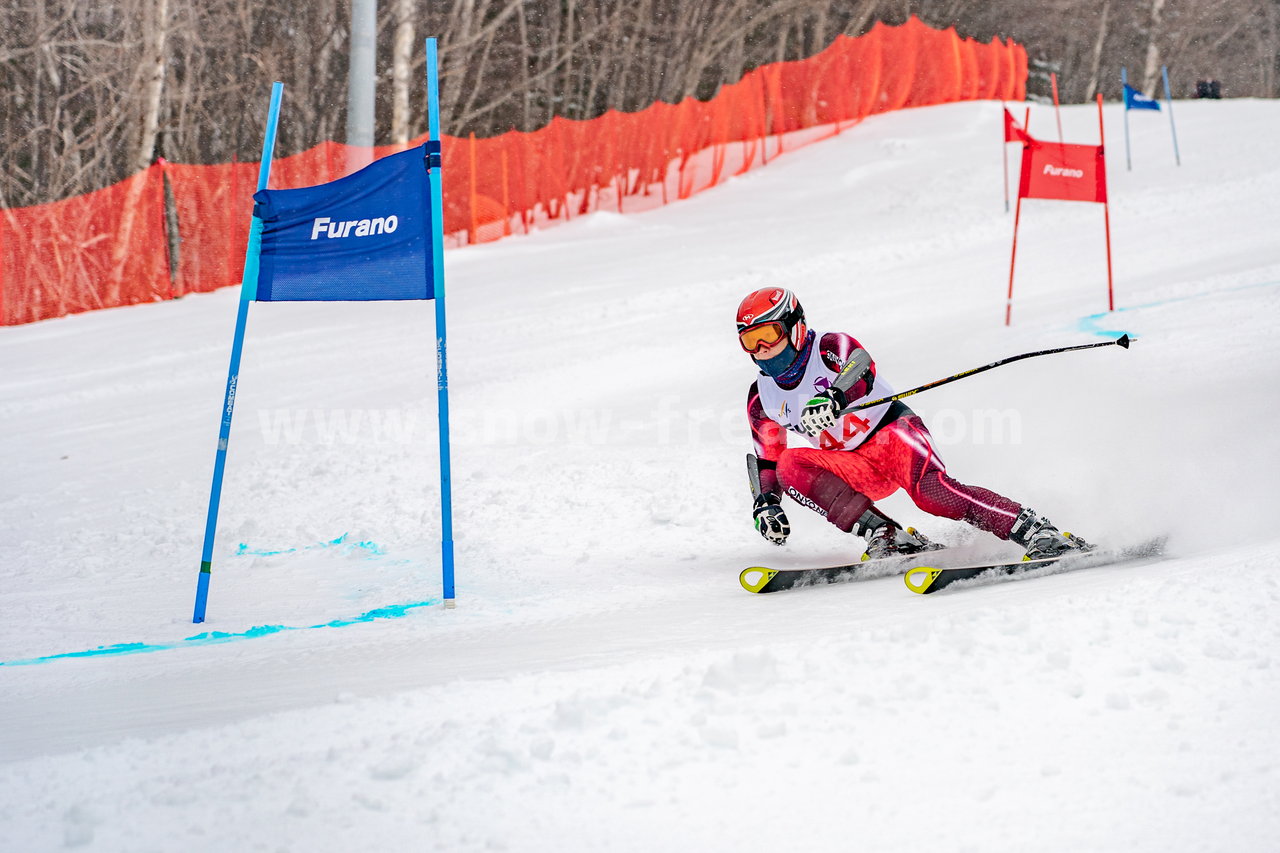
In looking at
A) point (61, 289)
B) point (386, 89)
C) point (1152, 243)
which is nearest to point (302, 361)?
point (61, 289)

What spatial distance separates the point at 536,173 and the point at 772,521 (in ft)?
44.0

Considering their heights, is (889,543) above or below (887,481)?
below

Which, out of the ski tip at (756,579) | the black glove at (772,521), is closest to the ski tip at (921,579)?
the ski tip at (756,579)

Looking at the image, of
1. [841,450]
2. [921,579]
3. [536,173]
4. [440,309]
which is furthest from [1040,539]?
[536,173]

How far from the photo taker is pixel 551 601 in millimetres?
4734

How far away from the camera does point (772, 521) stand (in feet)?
16.1

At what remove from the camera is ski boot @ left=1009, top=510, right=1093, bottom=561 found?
4.57 meters

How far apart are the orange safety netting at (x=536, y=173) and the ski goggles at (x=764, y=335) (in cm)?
1126

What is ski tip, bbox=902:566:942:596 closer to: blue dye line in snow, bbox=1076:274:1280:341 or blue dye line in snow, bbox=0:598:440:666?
blue dye line in snow, bbox=0:598:440:666

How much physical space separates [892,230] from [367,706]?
1237 cm

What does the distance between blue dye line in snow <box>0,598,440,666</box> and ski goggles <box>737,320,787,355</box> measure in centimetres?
172

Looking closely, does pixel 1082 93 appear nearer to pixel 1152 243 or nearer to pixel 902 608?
pixel 1152 243

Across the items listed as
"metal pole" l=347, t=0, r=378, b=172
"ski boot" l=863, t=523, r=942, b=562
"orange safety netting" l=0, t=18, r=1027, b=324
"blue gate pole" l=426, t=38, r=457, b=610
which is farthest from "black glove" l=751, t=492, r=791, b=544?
"orange safety netting" l=0, t=18, r=1027, b=324

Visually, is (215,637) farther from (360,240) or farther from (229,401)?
(360,240)
